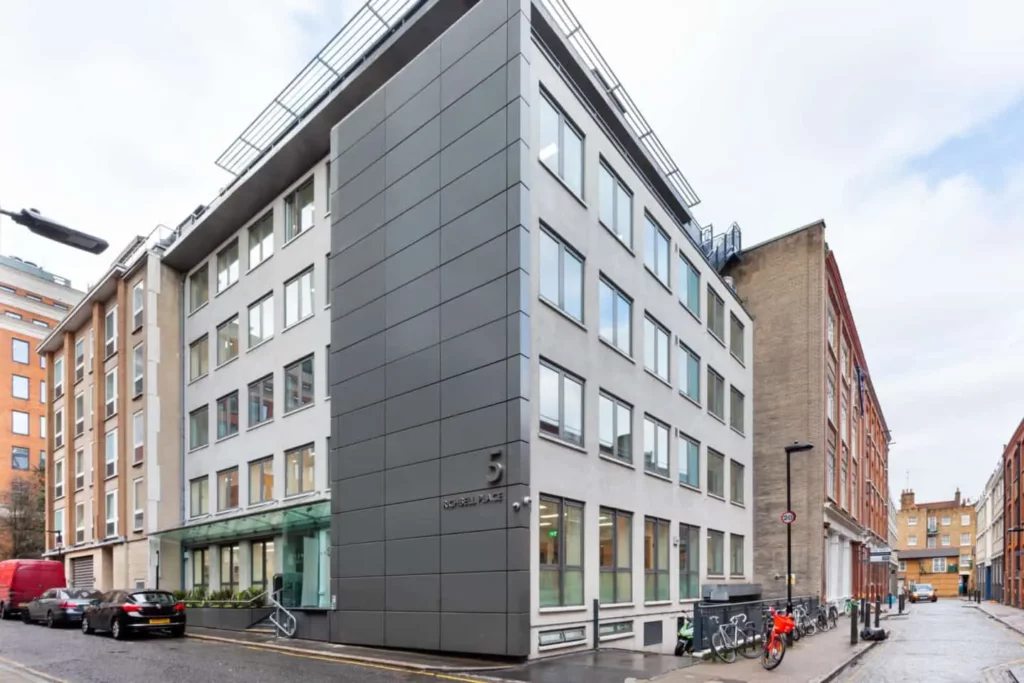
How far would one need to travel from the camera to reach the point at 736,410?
32.6m

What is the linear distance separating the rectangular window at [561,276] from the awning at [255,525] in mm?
8538

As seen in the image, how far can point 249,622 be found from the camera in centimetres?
2236

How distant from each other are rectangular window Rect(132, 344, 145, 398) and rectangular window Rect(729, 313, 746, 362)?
993 inches

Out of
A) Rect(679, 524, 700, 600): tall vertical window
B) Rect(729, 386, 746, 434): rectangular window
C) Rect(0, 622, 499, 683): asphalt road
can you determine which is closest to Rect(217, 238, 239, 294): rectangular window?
Rect(0, 622, 499, 683): asphalt road

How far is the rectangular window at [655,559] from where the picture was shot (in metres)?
21.3

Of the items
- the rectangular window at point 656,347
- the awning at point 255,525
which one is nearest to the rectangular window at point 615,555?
the rectangular window at point 656,347

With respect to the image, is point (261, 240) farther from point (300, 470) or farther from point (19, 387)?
point (19, 387)

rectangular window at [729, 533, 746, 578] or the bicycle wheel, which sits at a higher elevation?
the bicycle wheel

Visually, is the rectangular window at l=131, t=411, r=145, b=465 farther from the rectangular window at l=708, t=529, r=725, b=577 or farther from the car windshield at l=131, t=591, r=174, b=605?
the rectangular window at l=708, t=529, r=725, b=577

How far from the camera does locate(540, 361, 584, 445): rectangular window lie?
55.0 ft

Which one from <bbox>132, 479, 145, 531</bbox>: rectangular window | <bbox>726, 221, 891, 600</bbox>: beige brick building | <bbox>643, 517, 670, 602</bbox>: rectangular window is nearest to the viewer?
<bbox>643, 517, 670, 602</bbox>: rectangular window

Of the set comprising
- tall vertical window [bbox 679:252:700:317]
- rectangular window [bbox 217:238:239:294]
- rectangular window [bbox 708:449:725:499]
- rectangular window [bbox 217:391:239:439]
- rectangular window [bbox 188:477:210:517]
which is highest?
rectangular window [bbox 217:238:239:294]

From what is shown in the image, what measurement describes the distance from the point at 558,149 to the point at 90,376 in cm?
3089

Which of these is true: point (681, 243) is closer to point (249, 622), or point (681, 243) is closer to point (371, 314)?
point (371, 314)
